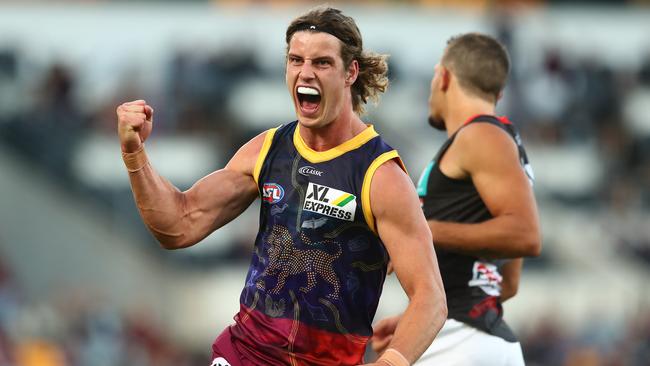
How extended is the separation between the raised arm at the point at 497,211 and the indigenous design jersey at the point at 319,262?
0.91 meters

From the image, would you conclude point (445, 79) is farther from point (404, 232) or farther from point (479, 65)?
point (404, 232)

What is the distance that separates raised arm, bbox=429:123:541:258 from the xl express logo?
1.11 metres

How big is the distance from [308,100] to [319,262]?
0.71 meters

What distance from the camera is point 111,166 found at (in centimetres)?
1698

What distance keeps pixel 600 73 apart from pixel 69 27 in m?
8.69

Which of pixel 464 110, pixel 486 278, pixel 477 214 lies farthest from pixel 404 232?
pixel 464 110

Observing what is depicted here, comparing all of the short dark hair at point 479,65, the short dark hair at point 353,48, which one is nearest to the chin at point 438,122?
the short dark hair at point 479,65

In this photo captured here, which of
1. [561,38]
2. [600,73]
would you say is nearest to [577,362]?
[600,73]

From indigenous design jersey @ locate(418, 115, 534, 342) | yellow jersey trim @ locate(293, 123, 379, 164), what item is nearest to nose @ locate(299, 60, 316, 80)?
yellow jersey trim @ locate(293, 123, 379, 164)

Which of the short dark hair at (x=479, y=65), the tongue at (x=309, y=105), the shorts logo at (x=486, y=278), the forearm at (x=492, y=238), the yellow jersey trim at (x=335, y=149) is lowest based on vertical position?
the shorts logo at (x=486, y=278)

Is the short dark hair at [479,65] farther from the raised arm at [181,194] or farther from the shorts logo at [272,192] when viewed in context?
the shorts logo at [272,192]

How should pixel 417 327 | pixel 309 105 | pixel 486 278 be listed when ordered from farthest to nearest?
pixel 486 278, pixel 309 105, pixel 417 327

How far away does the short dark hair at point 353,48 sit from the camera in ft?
18.0

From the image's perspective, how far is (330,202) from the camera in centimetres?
538
